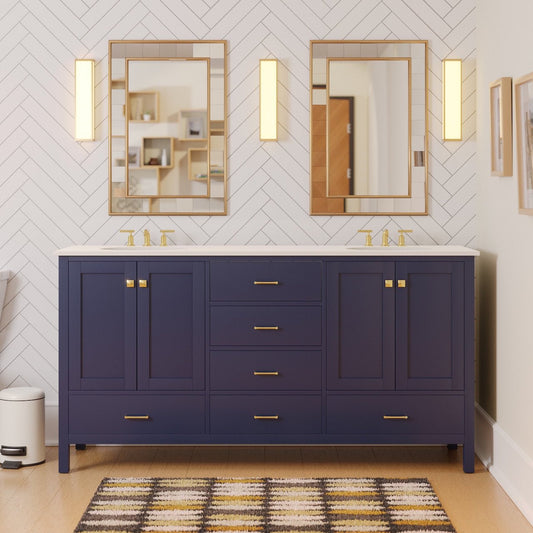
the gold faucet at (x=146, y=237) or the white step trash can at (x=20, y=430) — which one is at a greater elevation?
the gold faucet at (x=146, y=237)

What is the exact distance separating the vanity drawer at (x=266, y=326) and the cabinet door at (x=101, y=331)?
1.29 feet

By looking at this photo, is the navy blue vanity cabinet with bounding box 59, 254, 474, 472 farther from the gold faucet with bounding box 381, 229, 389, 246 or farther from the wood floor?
the gold faucet with bounding box 381, 229, 389, 246

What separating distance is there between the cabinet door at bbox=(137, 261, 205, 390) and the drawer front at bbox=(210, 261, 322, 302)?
0.28ft

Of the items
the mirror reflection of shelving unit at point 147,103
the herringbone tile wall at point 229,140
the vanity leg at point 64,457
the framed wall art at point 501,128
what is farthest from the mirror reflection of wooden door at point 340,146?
the vanity leg at point 64,457

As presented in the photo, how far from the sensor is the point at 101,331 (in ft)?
12.5

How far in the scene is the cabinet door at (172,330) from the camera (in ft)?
12.4

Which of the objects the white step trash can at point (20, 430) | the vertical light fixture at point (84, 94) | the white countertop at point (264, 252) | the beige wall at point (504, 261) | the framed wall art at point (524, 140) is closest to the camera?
the framed wall art at point (524, 140)

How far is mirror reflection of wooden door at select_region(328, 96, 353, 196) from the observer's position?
13.7 ft

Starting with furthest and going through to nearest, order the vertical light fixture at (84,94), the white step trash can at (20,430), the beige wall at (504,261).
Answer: the vertical light fixture at (84,94), the white step trash can at (20,430), the beige wall at (504,261)

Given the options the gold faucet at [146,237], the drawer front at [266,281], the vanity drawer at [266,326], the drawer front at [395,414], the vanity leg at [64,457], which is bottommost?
the vanity leg at [64,457]

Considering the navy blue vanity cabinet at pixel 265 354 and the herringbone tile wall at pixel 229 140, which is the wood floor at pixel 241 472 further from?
the herringbone tile wall at pixel 229 140

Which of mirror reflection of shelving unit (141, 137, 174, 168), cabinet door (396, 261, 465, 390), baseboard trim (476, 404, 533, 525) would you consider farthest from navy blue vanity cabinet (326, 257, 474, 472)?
mirror reflection of shelving unit (141, 137, 174, 168)

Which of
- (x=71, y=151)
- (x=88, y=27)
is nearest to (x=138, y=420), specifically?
(x=71, y=151)

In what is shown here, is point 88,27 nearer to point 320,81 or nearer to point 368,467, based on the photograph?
point 320,81
